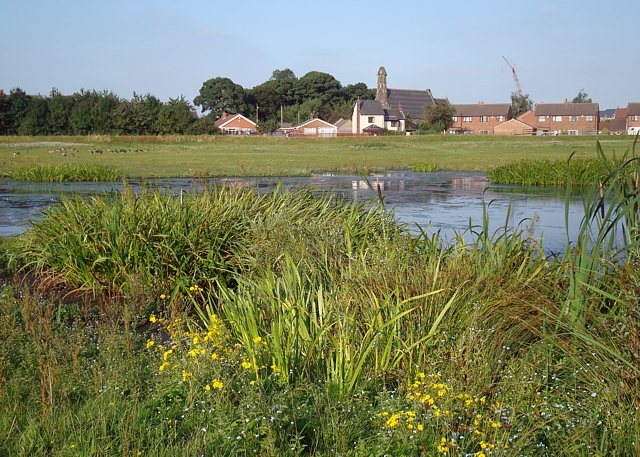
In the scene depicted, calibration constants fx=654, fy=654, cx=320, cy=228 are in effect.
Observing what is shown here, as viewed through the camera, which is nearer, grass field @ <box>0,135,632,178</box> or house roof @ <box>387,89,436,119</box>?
grass field @ <box>0,135,632,178</box>

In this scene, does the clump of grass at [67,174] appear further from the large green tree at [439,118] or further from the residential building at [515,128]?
the residential building at [515,128]

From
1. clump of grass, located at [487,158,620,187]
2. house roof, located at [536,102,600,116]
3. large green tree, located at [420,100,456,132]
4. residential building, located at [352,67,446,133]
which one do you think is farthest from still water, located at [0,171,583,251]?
house roof, located at [536,102,600,116]

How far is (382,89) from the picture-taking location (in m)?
123

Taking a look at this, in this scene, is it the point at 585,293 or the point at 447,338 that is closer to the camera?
the point at 447,338

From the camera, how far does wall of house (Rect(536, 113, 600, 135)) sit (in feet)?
384

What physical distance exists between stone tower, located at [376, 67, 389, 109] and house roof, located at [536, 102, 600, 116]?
28.3 meters

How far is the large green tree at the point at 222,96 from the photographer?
126000 millimetres

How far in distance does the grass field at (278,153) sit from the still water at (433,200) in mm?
2029

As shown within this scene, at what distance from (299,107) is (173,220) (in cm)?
12521

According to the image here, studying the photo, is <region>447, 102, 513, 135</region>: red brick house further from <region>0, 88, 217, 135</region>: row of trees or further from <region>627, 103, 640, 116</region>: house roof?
<region>0, 88, 217, 135</region>: row of trees

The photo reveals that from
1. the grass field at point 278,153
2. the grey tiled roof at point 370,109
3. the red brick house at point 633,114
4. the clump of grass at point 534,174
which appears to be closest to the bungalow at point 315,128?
the grey tiled roof at point 370,109

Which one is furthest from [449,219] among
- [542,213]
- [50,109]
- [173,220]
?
[50,109]

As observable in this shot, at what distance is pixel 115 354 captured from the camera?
4.77 metres

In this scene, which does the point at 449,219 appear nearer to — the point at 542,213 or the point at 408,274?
the point at 542,213
